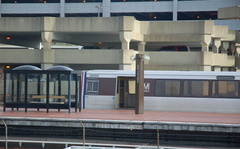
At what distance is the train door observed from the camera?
32594 mm

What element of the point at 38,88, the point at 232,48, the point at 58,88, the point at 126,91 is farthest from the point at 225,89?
the point at 232,48

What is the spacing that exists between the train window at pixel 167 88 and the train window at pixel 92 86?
11.6ft

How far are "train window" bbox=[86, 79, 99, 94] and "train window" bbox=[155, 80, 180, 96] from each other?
3.55 meters

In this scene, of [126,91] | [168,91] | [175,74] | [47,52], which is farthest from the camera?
[47,52]

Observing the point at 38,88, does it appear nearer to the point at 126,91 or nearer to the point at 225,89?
the point at 126,91

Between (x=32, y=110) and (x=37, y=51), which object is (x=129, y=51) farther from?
(x=32, y=110)

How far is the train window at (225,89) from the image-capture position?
30.4m

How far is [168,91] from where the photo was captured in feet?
103

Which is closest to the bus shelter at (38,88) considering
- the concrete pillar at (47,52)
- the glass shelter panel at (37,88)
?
the glass shelter panel at (37,88)

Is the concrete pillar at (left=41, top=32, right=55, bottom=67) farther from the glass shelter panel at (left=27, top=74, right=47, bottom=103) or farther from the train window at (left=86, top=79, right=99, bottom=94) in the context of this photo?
the glass shelter panel at (left=27, top=74, right=47, bottom=103)

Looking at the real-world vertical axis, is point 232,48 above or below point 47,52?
above

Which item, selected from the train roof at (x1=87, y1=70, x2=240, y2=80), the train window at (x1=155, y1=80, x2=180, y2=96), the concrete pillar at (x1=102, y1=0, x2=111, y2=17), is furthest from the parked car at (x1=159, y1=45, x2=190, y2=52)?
the train window at (x1=155, y1=80, x2=180, y2=96)

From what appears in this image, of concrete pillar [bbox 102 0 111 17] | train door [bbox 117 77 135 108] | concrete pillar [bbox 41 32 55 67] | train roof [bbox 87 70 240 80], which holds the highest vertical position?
concrete pillar [bbox 102 0 111 17]

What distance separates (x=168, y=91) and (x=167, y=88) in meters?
0.18
